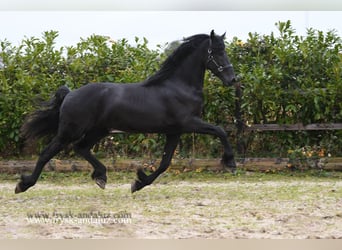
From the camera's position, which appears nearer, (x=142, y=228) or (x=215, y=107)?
(x=142, y=228)

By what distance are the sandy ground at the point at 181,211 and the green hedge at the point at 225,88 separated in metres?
1.57

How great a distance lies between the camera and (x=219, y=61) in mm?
7246

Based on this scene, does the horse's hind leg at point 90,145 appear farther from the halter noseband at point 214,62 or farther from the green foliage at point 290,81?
the green foliage at point 290,81

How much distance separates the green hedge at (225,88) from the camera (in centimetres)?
1012

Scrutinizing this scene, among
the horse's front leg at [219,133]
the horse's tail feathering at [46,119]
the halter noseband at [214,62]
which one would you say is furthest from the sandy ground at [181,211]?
the halter noseband at [214,62]

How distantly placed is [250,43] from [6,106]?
14.6ft

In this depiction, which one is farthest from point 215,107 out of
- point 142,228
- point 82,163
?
point 142,228

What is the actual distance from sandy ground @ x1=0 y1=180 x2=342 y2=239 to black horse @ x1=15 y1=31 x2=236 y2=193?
1.77 ft

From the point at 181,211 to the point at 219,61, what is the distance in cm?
197

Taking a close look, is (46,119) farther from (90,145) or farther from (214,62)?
(214,62)

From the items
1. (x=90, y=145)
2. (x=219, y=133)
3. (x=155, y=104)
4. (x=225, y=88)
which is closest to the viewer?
(x=219, y=133)

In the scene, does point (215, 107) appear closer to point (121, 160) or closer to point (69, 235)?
point (121, 160)

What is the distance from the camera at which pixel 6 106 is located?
10.3 meters

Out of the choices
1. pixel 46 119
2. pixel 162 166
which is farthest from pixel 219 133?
pixel 46 119
